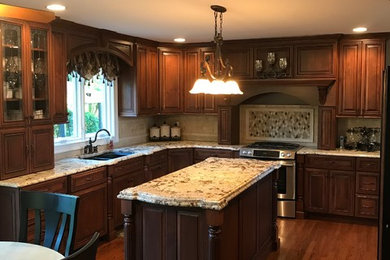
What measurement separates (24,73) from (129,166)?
5.84 feet

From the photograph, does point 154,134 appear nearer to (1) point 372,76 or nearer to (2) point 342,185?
(2) point 342,185

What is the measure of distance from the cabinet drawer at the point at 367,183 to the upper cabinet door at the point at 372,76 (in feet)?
2.59

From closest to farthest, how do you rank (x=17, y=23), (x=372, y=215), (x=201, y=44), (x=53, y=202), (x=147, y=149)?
→ (x=53, y=202) → (x=17, y=23) → (x=372, y=215) → (x=147, y=149) → (x=201, y=44)

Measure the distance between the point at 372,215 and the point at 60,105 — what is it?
3988 millimetres

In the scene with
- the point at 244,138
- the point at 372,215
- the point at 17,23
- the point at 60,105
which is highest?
the point at 17,23

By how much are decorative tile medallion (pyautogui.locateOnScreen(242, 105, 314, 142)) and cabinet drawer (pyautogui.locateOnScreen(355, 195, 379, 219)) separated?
3.81 feet

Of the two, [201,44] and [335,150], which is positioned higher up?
[201,44]

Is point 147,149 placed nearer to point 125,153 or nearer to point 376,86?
point 125,153

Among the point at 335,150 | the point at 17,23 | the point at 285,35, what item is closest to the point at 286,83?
the point at 285,35

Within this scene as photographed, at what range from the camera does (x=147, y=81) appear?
617 centimetres

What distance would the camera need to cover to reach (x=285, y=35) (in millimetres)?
5660

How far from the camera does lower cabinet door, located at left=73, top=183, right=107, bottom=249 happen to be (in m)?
4.44

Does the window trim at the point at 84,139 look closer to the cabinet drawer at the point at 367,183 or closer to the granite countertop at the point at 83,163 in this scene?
the granite countertop at the point at 83,163

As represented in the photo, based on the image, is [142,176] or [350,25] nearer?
[350,25]
